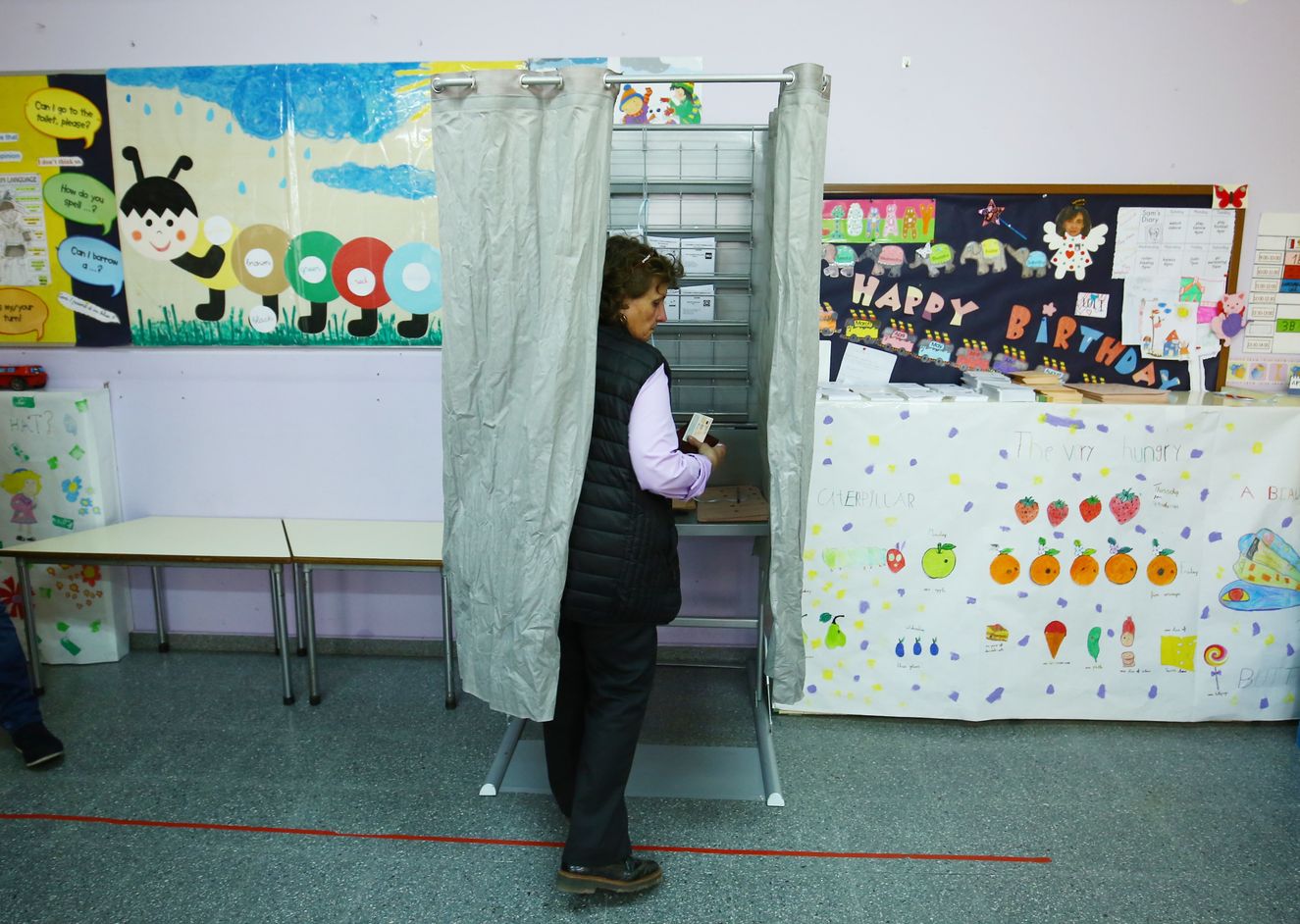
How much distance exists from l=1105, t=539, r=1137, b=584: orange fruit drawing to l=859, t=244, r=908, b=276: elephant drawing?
113cm

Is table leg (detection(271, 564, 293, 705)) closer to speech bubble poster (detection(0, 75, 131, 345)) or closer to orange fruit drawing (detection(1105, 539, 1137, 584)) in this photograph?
speech bubble poster (detection(0, 75, 131, 345))

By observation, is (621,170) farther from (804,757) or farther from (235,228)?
(804,757)

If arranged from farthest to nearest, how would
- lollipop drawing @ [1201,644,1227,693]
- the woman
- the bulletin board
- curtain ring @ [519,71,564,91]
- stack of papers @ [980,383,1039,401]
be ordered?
the bulletin board, lollipop drawing @ [1201,644,1227,693], stack of papers @ [980,383,1039,401], the woman, curtain ring @ [519,71,564,91]

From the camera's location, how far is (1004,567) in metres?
2.71

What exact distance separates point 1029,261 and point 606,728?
2116mm

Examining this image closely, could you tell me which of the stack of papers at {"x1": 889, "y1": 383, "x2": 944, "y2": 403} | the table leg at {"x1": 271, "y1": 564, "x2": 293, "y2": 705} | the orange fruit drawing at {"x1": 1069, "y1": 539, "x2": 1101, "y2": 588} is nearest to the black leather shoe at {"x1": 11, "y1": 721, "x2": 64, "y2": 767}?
the table leg at {"x1": 271, "y1": 564, "x2": 293, "y2": 705}

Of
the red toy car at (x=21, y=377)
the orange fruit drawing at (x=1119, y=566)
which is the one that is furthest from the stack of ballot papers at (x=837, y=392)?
the red toy car at (x=21, y=377)

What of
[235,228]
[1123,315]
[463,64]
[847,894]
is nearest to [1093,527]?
[1123,315]

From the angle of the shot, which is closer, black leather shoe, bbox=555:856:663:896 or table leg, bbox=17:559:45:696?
black leather shoe, bbox=555:856:663:896

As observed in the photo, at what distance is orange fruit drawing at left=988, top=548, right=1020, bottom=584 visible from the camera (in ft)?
8.88

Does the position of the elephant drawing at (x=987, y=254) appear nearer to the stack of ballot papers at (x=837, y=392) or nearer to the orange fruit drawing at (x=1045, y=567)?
the stack of ballot papers at (x=837, y=392)

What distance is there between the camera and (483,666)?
A: 1.98m

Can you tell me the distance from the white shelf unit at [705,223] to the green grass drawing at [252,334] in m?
0.86

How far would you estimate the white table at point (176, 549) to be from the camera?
111 inches
